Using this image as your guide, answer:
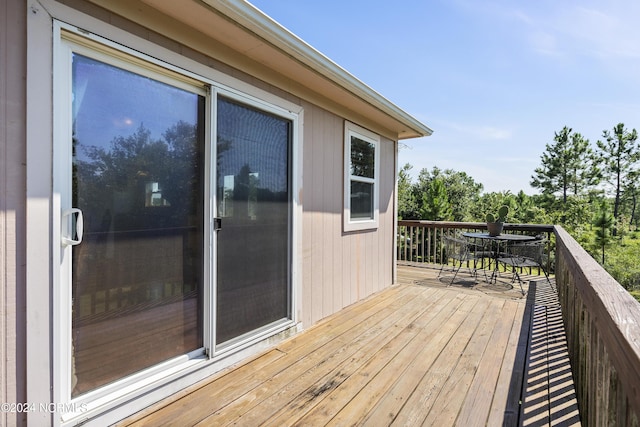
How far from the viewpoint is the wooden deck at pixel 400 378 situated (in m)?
1.74

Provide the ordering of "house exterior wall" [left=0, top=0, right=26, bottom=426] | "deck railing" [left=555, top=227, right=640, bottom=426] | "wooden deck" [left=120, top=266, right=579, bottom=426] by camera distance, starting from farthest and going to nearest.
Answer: "wooden deck" [left=120, top=266, right=579, bottom=426]
"house exterior wall" [left=0, top=0, right=26, bottom=426]
"deck railing" [left=555, top=227, right=640, bottom=426]

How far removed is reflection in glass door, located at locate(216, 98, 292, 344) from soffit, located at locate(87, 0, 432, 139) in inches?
14.1

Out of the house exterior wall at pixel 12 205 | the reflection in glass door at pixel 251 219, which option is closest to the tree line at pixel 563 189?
the reflection in glass door at pixel 251 219

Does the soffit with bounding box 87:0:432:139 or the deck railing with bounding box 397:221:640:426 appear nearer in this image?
the deck railing with bounding box 397:221:640:426

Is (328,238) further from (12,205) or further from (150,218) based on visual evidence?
(12,205)

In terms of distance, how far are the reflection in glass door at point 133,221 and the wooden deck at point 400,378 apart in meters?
0.39

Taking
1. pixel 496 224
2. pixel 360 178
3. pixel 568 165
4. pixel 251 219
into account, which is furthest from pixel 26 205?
pixel 568 165

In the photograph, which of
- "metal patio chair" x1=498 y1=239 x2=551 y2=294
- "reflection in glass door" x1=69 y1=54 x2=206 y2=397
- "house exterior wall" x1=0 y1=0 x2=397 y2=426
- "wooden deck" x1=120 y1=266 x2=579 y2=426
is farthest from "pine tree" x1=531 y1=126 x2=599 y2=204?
"house exterior wall" x1=0 y1=0 x2=397 y2=426

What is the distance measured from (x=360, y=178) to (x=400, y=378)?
237cm

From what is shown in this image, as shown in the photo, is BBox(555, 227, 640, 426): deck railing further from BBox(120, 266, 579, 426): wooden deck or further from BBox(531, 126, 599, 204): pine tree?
BBox(531, 126, 599, 204): pine tree

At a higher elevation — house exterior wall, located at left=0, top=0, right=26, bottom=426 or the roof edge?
the roof edge

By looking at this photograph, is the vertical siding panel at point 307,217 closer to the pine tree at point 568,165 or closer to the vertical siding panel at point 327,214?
the vertical siding panel at point 327,214

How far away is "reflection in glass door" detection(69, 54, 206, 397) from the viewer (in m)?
1.54

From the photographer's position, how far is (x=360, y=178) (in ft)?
12.9
